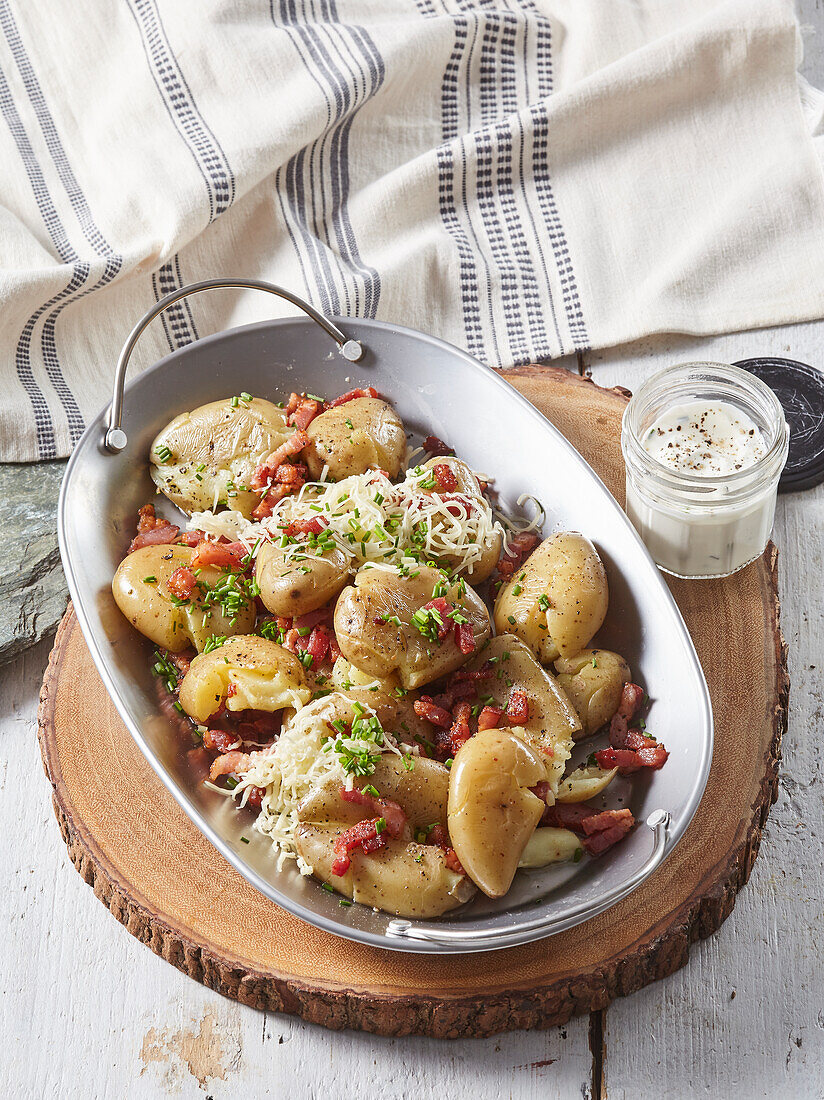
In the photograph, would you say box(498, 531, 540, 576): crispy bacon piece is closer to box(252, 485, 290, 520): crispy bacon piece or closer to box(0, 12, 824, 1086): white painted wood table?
box(252, 485, 290, 520): crispy bacon piece

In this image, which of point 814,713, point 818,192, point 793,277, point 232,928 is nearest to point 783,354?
point 793,277

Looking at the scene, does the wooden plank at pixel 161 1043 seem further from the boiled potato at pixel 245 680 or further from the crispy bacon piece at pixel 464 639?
the crispy bacon piece at pixel 464 639

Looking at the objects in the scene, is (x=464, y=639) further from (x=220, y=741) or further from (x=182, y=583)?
(x=182, y=583)

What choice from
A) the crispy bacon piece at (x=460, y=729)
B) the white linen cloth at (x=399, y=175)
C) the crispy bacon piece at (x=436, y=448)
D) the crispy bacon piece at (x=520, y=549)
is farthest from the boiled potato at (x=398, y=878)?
the white linen cloth at (x=399, y=175)

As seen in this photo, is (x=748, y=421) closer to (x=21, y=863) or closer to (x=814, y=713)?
(x=814, y=713)

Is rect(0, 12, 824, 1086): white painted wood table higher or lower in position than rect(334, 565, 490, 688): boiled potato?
lower

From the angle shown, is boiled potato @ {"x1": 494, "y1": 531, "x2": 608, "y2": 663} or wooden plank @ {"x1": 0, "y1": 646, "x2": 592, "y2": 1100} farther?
boiled potato @ {"x1": 494, "y1": 531, "x2": 608, "y2": 663}

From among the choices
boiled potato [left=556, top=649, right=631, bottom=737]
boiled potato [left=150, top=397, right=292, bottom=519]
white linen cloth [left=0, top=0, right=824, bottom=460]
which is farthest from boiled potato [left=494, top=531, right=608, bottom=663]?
white linen cloth [left=0, top=0, right=824, bottom=460]
